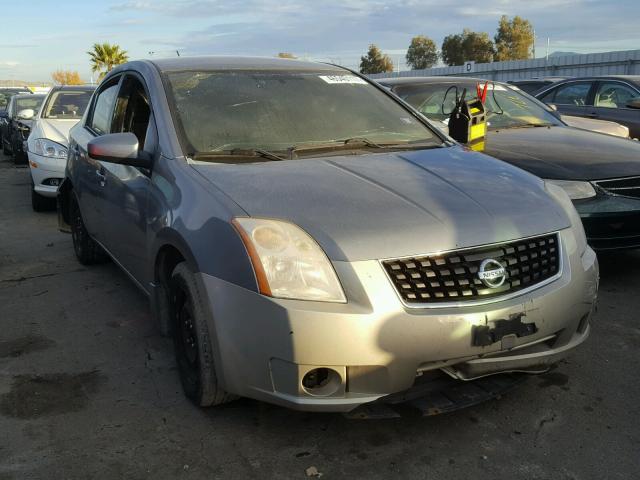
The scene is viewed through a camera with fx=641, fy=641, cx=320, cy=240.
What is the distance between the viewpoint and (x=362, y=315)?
235 centimetres

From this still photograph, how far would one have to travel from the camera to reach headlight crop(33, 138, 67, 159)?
789 cm

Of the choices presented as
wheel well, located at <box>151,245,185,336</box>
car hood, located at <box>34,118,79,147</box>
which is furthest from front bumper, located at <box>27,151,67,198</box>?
wheel well, located at <box>151,245,185,336</box>

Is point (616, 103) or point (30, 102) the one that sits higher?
point (616, 103)

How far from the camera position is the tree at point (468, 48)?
216 feet

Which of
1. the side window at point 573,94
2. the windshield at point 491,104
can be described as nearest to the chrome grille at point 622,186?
the windshield at point 491,104

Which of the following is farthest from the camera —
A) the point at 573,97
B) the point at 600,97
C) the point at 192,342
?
the point at 573,97

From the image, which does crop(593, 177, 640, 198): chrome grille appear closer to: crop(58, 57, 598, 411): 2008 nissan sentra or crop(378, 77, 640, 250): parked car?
crop(378, 77, 640, 250): parked car

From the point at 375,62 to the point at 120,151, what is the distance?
75455mm

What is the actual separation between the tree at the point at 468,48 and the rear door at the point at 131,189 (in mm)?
65029

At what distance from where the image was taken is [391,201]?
2738 millimetres

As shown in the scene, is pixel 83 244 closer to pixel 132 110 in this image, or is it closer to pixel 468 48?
pixel 132 110

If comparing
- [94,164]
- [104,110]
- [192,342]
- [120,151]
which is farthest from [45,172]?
[192,342]

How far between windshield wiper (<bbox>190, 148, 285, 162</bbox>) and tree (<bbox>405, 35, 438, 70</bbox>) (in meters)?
73.6

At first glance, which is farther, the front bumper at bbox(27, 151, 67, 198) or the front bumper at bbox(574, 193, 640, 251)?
the front bumper at bbox(27, 151, 67, 198)
